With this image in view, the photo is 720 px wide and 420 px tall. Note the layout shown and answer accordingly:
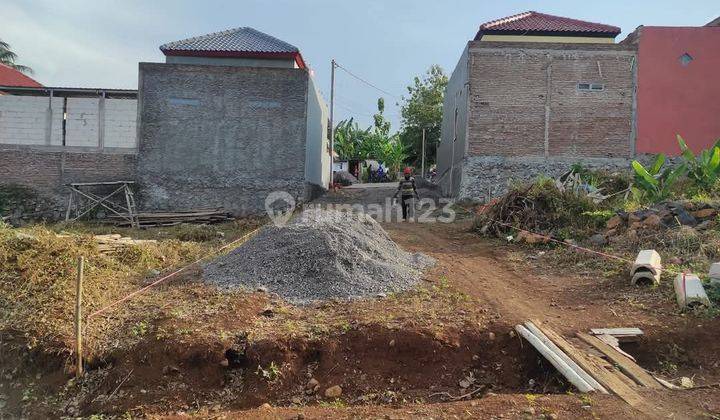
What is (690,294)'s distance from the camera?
547 centimetres

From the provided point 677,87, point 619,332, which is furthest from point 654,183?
point 619,332

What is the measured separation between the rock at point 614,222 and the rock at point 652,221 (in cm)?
50

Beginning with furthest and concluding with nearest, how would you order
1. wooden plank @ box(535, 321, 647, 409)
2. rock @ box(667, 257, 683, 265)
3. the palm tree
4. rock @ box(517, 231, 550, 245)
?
the palm tree, rock @ box(517, 231, 550, 245), rock @ box(667, 257, 683, 265), wooden plank @ box(535, 321, 647, 409)

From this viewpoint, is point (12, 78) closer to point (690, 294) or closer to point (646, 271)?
point (646, 271)

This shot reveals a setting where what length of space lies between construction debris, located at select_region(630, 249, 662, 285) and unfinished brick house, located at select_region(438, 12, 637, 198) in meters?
9.16

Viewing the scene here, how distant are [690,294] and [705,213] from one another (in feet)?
12.9

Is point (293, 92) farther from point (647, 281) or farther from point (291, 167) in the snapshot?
point (647, 281)

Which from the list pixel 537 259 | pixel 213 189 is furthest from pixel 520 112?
pixel 213 189

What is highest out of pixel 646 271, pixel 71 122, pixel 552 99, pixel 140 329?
pixel 552 99

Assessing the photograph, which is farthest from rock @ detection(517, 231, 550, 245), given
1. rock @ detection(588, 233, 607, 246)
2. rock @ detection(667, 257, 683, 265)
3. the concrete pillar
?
the concrete pillar

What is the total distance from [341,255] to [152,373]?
287 centimetres

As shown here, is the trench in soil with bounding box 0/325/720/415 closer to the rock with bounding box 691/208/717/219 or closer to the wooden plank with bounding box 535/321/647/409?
the wooden plank with bounding box 535/321/647/409

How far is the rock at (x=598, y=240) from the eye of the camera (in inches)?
343

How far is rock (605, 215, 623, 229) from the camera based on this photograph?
29.7ft
